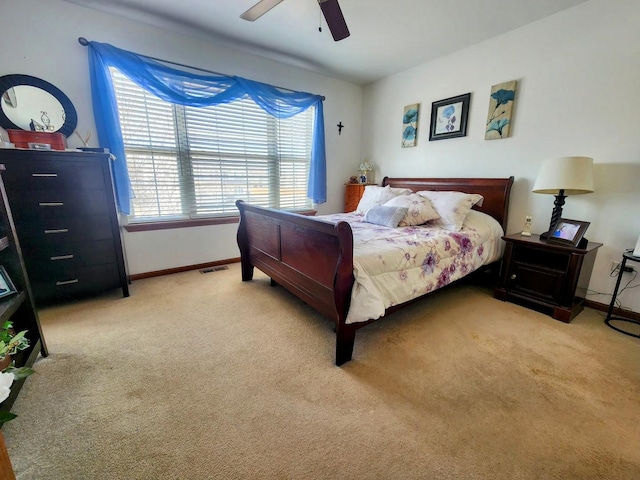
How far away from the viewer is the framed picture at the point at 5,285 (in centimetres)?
143

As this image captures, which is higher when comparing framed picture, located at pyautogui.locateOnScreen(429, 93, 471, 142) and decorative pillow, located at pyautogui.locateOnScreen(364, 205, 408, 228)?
framed picture, located at pyautogui.locateOnScreen(429, 93, 471, 142)

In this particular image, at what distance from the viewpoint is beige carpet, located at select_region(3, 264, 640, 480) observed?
1.10 metres

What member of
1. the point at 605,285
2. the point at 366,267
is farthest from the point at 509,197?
the point at 366,267

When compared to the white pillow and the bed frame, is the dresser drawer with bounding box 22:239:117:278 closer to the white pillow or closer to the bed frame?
the bed frame

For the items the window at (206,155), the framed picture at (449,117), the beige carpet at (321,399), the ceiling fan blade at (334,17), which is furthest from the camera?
the framed picture at (449,117)

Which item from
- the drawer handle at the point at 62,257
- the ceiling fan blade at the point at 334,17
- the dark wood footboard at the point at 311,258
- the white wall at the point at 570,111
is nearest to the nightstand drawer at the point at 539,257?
the white wall at the point at 570,111

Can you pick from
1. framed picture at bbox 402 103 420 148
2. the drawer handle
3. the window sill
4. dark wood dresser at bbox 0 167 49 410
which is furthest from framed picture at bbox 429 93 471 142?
the drawer handle

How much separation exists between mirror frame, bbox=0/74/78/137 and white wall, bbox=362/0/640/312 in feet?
12.6

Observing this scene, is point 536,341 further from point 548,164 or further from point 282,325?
point 282,325

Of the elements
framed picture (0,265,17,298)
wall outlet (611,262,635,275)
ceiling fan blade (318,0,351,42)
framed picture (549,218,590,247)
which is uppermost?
ceiling fan blade (318,0,351,42)

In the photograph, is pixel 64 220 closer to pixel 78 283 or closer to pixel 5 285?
pixel 78 283

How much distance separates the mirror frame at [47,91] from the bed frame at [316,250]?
1605 millimetres

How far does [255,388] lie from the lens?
1.48 meters

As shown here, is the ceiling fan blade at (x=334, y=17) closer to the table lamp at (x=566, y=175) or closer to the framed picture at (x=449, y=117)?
the framed picture at (x=449, y=117)
